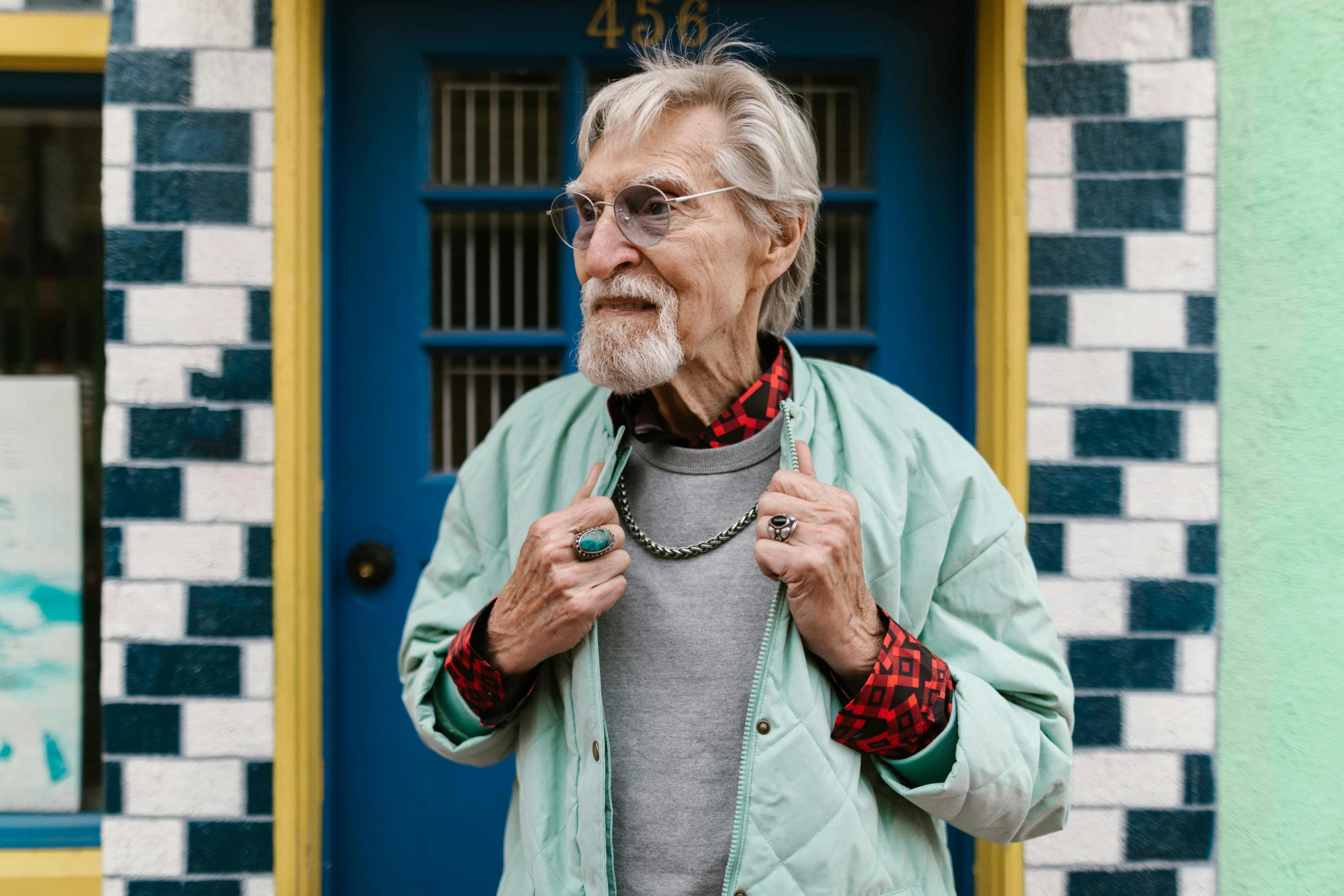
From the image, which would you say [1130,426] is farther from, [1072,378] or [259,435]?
[259,435]

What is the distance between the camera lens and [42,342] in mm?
2031

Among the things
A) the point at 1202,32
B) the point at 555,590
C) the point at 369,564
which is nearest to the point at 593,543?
the point at 555,590

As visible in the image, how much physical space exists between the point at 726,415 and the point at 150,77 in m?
1.38

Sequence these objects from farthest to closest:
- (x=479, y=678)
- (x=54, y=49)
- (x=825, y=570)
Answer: (x=54, y=49) → (x=479, y=678) → (x=825, y=570)

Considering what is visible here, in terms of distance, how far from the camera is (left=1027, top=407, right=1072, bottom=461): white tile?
5.88 ft

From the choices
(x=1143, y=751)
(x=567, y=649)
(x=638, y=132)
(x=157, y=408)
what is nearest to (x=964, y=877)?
(x=1143, y=751)

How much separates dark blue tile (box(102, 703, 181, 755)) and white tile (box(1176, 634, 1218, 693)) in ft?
6.47

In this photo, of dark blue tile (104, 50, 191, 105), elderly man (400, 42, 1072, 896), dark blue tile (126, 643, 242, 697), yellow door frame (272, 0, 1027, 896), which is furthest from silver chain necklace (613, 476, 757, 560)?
dark blue tile (104, 50, 191, 105)

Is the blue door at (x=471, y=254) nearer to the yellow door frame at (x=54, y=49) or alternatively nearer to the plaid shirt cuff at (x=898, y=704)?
the yellow door frame at (x=54, y=49)

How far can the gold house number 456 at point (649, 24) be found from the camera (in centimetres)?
194

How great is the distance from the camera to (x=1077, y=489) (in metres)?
1.79

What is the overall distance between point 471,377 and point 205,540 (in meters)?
0.63

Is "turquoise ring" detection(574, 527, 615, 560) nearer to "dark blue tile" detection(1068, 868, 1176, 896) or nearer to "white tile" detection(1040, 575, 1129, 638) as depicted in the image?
"white tile" detection(1040, 575, 1129, 638)

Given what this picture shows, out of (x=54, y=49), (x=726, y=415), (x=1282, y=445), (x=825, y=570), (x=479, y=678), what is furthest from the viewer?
(x=54, y=49)
